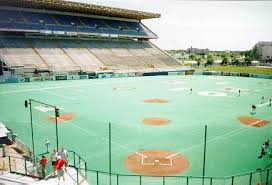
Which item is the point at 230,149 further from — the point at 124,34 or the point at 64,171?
the point at 124,34

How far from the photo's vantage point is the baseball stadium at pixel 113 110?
16844mm

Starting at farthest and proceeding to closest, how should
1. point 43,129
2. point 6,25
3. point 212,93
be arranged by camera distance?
point 6,25, point 212,93, point 43,129

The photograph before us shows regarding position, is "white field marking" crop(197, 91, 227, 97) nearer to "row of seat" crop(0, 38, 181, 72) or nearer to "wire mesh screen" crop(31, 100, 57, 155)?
"wire mesh screen" crop(31, 100, 57, 155)

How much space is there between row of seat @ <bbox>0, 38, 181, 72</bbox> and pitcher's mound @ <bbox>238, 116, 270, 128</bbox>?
4502 cm

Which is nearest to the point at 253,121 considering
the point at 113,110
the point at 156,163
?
the point at 156,163

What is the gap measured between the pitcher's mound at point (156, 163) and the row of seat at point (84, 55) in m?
46.9

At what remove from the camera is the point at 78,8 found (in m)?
77.5

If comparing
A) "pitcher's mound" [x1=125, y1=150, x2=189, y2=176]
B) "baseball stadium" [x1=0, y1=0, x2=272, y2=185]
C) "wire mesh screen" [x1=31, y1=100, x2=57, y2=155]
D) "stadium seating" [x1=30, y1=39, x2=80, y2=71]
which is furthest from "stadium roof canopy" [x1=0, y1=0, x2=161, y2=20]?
"pitcher's mound" [x1=125, y1=150, x2=189, y2=176]

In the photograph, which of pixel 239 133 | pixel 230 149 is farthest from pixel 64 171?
pixel 239 133

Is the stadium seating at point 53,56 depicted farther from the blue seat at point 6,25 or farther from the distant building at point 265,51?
the distant building at point 265,51

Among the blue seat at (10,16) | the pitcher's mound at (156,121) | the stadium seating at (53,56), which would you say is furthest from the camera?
the blue seat at (10,16)

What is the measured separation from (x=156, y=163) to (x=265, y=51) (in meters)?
160

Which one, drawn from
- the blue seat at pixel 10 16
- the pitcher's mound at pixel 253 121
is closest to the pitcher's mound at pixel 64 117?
the pitcher's mound at pixel 253 121

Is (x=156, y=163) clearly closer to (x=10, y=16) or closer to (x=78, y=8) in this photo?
(x=10, y=16)
